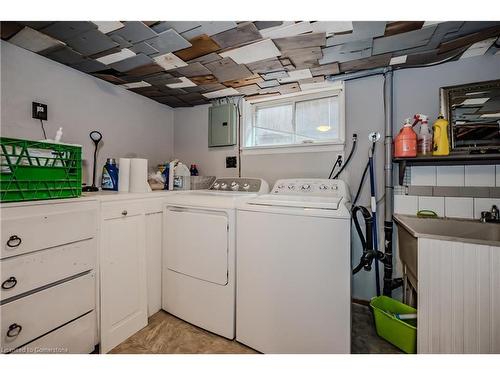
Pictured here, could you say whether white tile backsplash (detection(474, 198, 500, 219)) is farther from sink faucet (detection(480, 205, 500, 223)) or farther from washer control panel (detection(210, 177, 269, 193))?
washer control panel (detection(210, 177, 269, 193))

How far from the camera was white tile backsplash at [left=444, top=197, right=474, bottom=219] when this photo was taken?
5.58 ft

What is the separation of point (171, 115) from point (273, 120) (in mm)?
1401

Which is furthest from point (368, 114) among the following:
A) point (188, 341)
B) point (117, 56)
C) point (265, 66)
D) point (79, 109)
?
point (79, 109)

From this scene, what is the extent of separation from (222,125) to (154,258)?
1624mm

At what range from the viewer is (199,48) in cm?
161

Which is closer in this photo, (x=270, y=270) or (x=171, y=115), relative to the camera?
(x=270, y=270)

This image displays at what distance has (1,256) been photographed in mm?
1040

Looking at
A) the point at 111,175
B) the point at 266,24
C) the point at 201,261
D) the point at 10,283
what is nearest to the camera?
the point at 10,283

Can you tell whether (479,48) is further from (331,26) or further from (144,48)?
(144,48)

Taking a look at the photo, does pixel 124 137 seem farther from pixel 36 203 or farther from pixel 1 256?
pixel 1 256

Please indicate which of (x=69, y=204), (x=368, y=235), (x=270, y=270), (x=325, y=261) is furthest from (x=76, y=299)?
(x=368, y=235)

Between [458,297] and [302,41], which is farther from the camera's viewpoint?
[302,41]

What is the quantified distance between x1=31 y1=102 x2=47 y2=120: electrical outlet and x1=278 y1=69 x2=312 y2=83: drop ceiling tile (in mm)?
1985
